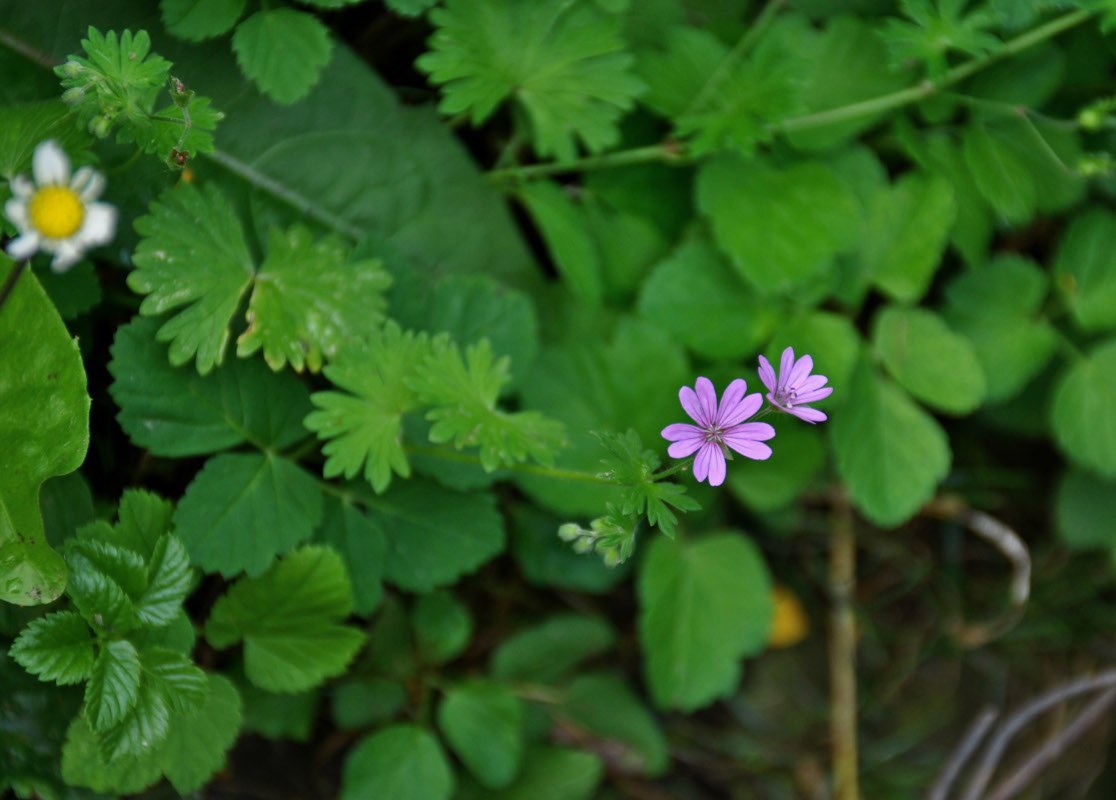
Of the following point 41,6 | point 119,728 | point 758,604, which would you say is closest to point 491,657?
point 758,604

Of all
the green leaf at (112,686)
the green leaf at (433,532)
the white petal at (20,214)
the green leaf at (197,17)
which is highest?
the green leaf at (197,17)

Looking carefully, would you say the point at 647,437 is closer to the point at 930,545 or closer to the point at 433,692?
the point at 433,692

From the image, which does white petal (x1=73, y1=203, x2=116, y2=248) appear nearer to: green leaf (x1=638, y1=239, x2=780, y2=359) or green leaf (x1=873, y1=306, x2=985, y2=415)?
green leaf (x1=638, y1=239, x2=780, y2=359)

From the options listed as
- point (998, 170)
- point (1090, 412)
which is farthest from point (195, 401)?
point (1090, 412)

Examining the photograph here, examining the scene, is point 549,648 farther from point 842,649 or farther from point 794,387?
point 794,387

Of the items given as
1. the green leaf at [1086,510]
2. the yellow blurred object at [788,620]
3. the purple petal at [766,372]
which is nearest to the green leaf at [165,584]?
the purple petal at [766,372]

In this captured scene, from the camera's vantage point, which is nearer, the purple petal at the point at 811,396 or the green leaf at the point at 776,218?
the purple petal at the point at 811,396

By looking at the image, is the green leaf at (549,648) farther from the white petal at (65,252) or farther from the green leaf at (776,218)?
the white petal at (65,252)
